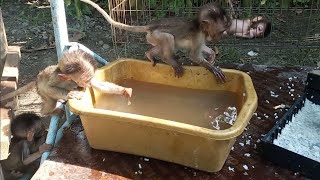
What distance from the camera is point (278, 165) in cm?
327

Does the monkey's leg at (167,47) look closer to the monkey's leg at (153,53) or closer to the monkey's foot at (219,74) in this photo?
the monkey's leg at (153,53)

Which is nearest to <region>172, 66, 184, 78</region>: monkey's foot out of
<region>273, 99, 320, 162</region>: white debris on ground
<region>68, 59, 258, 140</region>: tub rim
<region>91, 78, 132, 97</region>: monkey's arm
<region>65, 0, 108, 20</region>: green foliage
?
<region>91, 78, 132, 97</region>: monkey's arm

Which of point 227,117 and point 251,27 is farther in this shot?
point 251,27

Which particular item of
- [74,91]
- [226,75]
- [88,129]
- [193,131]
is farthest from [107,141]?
[226,75]

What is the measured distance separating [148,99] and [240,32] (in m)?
1.74

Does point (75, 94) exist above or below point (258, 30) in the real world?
below

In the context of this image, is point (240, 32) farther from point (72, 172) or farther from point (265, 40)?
point (72, 172)

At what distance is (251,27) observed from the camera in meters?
5.01

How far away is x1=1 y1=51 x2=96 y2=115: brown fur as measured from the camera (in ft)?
11.2

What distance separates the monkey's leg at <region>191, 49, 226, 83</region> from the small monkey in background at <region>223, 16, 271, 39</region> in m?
0.84

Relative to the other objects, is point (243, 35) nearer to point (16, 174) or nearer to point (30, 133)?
point (30, 133)

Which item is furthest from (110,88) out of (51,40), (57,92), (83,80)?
(51,40)

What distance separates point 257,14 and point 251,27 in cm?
133

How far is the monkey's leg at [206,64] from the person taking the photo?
12.3 feet
